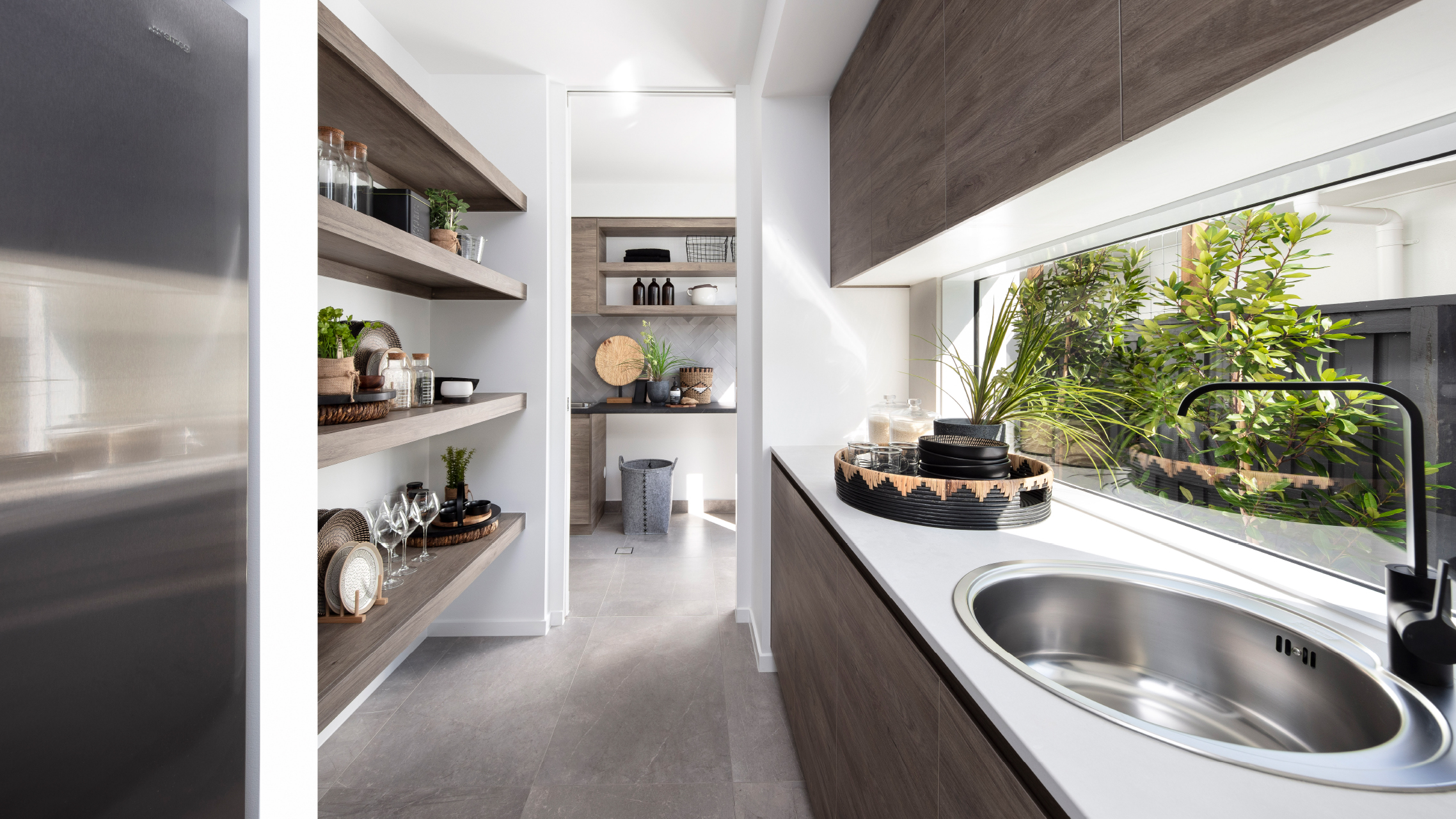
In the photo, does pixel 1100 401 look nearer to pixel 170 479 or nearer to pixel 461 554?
pixel 170 479

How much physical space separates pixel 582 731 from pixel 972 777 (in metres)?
1.62

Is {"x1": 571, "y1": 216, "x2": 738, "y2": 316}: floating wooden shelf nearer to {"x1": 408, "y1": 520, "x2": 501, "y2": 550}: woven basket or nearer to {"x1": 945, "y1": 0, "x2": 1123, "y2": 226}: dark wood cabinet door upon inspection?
{"x1": 408, "y1": 520, "x2": 501, "y2": 550}: woven basket

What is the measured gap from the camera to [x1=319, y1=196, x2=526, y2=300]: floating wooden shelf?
4.32 feet

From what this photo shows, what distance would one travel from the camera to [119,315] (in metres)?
0.66

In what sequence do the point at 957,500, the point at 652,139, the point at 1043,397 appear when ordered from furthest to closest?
the point at 652,139
the point at 1043,397
the point at 957,500

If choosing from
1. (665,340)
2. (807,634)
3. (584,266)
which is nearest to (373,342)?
(807,634)

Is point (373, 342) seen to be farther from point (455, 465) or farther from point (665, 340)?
point (665, 340)

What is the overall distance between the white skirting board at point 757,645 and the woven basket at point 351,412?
1586 millimetres

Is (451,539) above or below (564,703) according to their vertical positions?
above

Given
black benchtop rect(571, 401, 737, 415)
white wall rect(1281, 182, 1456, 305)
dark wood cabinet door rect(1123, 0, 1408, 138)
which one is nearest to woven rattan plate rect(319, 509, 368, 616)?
black benchtop rect(571, 401, 737, 415)

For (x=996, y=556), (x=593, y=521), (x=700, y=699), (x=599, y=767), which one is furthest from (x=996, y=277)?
(x=593, y=521)

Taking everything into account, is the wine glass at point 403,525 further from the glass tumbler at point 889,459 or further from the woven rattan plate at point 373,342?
the glass tumbler at point 889,459

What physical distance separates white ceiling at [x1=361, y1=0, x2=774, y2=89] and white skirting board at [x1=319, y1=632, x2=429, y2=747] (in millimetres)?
2137

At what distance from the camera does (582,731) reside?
1.88m
